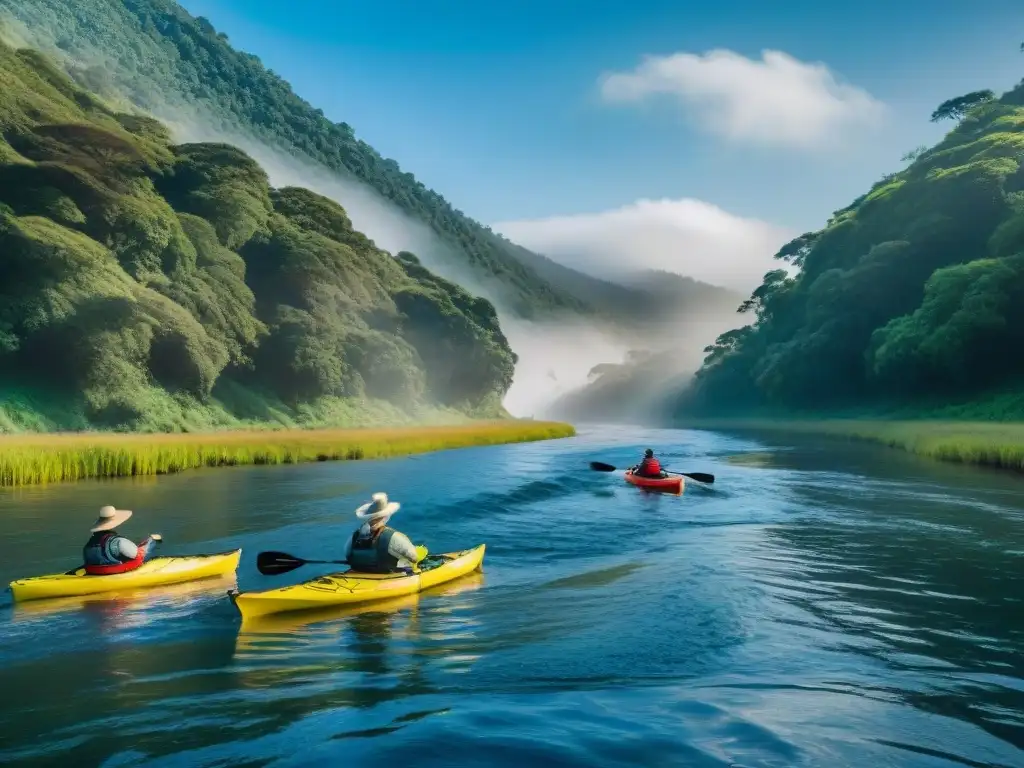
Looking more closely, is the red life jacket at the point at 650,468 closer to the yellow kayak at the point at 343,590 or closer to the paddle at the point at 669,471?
the paddle at the point at 669,471

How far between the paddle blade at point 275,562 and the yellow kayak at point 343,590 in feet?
4.26

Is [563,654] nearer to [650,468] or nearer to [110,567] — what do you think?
[110,567]

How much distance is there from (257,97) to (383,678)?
153991mm

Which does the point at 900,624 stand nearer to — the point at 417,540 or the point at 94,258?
the point at 417,540

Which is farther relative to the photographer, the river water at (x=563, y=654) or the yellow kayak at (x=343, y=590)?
the yellow kayak at (x=343, y=590)

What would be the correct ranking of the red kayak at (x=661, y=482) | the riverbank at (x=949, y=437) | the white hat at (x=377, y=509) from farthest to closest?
the riverbank at (x=949, y=437) → the red kayak at (x=661, y=482) → the white hat at (x=377, y=509)

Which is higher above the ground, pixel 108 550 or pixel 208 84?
pixel 208 84

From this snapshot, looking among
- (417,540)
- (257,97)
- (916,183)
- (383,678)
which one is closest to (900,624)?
(383,678)

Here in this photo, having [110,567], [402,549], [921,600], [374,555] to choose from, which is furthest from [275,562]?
[921,600]

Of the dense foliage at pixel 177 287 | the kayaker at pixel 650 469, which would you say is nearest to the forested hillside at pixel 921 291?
the kayaker at pixel 650 469

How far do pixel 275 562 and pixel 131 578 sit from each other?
225cm

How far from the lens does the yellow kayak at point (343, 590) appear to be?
33.6ft

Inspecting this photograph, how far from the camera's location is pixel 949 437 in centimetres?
3722

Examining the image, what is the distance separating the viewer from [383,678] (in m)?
8.25
